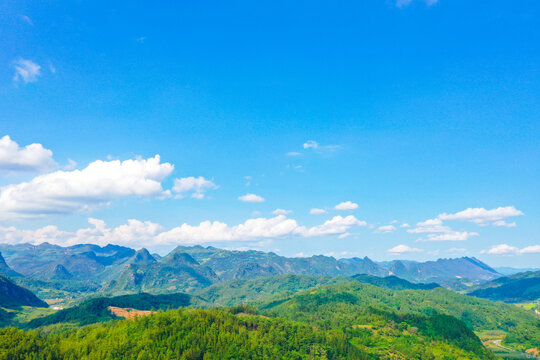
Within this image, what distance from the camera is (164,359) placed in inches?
6407

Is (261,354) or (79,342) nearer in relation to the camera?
(79,342)

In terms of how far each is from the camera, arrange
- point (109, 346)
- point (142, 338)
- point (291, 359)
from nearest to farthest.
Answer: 1. point (109, 346)
2. point (142, 338)
3. point (291, 359)

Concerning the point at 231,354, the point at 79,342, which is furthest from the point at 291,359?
the point at 79,342

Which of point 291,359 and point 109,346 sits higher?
point 109,346

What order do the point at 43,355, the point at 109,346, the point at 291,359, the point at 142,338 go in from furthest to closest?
the point at 291,359
the point at 142,338
the point at 109,346
the point at 43,355

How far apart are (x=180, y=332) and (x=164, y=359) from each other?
92.7ft

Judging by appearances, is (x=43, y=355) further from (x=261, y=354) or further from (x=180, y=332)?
(x=261, y=354)

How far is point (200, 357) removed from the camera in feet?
583

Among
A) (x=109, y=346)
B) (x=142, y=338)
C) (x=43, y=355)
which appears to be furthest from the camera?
(x=142, y=338)

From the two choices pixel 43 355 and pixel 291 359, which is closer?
pixel 43 355

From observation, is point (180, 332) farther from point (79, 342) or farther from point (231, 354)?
point (79, 342)

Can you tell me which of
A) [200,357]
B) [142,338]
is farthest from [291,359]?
[142,338]

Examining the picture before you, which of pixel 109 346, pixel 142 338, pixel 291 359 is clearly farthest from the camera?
pixel 291 359

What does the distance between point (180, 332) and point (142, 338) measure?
21.5 metres
